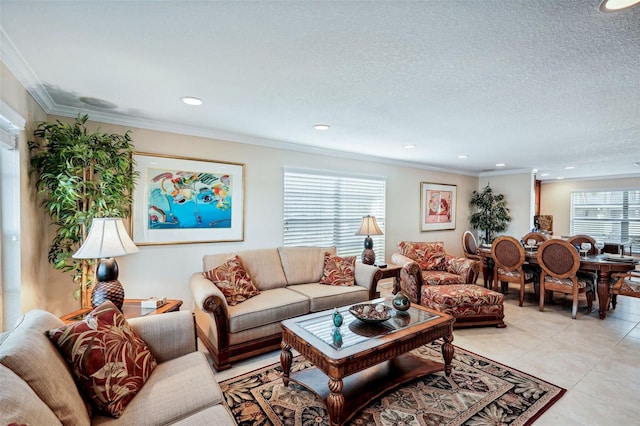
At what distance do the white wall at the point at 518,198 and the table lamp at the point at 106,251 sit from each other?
7.13 m

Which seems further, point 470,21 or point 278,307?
point 278,307

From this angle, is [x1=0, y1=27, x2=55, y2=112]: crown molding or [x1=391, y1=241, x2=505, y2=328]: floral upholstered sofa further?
[x1=391, y1=241, x2=505, y2=328]: floral upholstered sofa

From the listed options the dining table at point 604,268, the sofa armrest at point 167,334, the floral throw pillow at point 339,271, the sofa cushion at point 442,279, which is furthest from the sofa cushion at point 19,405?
the dining table at point 604,268

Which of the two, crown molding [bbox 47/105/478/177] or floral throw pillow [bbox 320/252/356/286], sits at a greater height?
crown molding [bbox 47/105/478/177]

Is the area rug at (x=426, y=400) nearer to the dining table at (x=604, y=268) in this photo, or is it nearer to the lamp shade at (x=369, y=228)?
the lamp shade at (x=369, y=228)

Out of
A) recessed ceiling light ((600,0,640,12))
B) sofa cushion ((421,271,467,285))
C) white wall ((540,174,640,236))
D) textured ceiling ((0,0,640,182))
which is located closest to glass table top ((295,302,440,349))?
sofa cushion ((421,271,467,285))

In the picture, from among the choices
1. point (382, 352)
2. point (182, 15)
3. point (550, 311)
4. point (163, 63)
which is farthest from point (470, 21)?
point (550, 311)

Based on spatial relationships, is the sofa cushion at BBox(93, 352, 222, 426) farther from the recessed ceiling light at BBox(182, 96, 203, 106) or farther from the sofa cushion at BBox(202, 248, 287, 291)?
the recessed ceiling light at BBox(182, 96, 203, 106)

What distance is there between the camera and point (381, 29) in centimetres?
154

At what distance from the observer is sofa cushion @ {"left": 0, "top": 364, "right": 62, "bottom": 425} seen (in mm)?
864

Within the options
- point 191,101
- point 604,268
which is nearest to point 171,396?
point 191,101

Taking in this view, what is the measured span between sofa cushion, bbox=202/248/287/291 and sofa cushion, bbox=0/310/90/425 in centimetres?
190

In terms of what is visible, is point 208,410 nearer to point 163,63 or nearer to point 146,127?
point 163,63

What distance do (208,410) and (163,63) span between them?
2027mm
